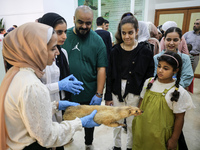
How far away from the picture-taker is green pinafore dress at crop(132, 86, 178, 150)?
1.37 metres

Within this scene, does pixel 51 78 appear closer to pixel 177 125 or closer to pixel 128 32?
pixel 128 32

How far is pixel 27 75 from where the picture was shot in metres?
0.80

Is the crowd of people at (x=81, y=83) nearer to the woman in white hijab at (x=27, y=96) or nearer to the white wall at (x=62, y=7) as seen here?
the woman in white hijab at (x=27, y=96)

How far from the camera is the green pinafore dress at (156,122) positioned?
1.37 metres

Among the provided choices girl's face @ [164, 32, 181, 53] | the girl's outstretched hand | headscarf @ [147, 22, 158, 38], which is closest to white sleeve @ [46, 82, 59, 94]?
the girl's outstretched hand

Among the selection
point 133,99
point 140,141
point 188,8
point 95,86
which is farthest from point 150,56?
point 188,8

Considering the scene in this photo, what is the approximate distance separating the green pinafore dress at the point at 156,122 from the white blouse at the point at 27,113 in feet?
3.11

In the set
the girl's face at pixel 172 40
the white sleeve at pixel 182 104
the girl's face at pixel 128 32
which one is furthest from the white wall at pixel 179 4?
the white sleeve at pixel 182 104

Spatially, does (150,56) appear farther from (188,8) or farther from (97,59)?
(188,8)

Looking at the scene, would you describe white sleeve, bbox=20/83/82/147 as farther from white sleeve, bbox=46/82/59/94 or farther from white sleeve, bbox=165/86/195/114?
white sleeve, bbox=165/86/195/114

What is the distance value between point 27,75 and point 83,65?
0.97m

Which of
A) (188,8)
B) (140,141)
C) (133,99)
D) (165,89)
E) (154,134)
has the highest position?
(188,8)

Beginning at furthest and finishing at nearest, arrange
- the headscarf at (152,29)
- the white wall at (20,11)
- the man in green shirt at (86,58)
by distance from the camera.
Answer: the white wall at (20,11), the headscarf at (152,29), the man in green shirt at (86,58)

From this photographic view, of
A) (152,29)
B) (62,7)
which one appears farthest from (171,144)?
(62,7)
